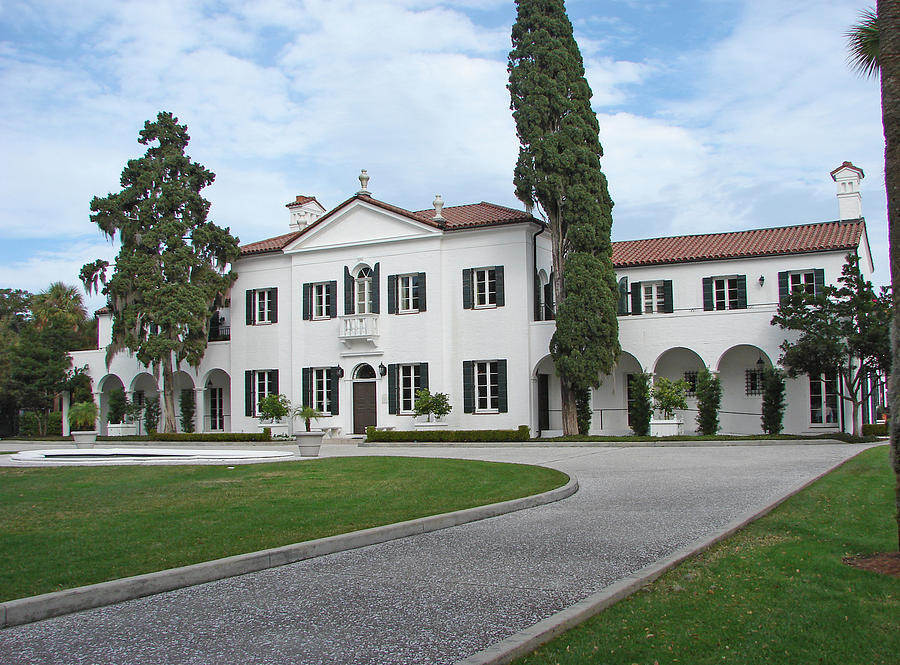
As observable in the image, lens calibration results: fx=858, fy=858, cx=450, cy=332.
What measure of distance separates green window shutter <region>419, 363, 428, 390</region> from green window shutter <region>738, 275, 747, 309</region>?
1147 centimetres

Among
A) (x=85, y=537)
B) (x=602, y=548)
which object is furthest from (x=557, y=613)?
(x=85, y=537)

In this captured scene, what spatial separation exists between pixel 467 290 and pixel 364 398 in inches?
237

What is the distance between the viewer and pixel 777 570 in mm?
6930

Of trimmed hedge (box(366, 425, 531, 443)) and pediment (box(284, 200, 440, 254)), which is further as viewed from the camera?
pediment (box(284, 200, 440, 254))

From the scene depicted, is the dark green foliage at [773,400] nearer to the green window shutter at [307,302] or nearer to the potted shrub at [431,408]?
the potted shrub at [431,408]

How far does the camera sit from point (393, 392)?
3259 cm

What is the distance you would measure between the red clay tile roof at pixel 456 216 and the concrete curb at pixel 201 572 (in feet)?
69.6

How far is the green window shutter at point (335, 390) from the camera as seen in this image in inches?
1331

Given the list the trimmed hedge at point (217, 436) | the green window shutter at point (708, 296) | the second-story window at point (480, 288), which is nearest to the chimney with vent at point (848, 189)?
the green window shutter at point (708, 296)

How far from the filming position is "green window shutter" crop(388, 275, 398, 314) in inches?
1297

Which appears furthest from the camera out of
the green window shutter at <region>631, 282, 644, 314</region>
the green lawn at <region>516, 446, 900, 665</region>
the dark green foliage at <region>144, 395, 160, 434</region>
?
the dark green foliage at <region>144, 395, 160, 434</region>

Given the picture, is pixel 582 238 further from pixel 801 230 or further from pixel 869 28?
pixel 869 28

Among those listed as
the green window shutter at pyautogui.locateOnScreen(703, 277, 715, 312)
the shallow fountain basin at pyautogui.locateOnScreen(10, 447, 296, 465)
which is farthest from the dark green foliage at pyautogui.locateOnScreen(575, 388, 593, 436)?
the shallow fountain basin at pyautogui.locateOnScreen(10, 447, 296, 465)

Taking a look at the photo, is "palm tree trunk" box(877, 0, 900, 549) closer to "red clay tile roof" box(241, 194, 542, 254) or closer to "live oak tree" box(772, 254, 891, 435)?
"live oak tree" box(772, 254, 891, 435)
